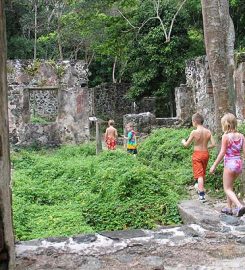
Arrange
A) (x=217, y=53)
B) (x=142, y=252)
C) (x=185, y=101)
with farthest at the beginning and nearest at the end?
(x=185, y=101)
(x=217, y=53)
(x=142, y=252)

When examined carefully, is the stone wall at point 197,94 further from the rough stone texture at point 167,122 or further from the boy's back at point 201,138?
the boy's back at point 201,138

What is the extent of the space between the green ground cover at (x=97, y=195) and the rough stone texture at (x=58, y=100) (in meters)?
4.67

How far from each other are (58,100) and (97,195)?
895 centimetres

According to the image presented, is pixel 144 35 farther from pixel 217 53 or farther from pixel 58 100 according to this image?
pixel 217 53

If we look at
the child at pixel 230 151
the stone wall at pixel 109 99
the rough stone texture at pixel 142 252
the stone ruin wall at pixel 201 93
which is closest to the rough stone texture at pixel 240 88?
the stone ruin wall at pixel 201 93

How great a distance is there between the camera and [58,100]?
1582 cm

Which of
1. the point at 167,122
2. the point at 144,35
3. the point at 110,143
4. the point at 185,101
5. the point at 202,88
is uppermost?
the point at 144,35

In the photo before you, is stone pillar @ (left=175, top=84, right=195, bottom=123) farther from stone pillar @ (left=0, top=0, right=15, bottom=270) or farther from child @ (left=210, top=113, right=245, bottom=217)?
stone pillar @ (left=0, top=0, right=15, bottom=270)

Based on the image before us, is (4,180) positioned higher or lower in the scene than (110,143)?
higher

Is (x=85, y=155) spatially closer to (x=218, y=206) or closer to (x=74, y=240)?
(x=218, y=206)

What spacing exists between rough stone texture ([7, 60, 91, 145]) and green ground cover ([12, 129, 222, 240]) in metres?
4.67

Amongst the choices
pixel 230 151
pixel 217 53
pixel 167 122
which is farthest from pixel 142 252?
pixel 167 122

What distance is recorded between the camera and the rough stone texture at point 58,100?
50.9 feet

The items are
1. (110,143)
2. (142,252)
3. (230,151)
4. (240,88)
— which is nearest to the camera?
(142,252)
